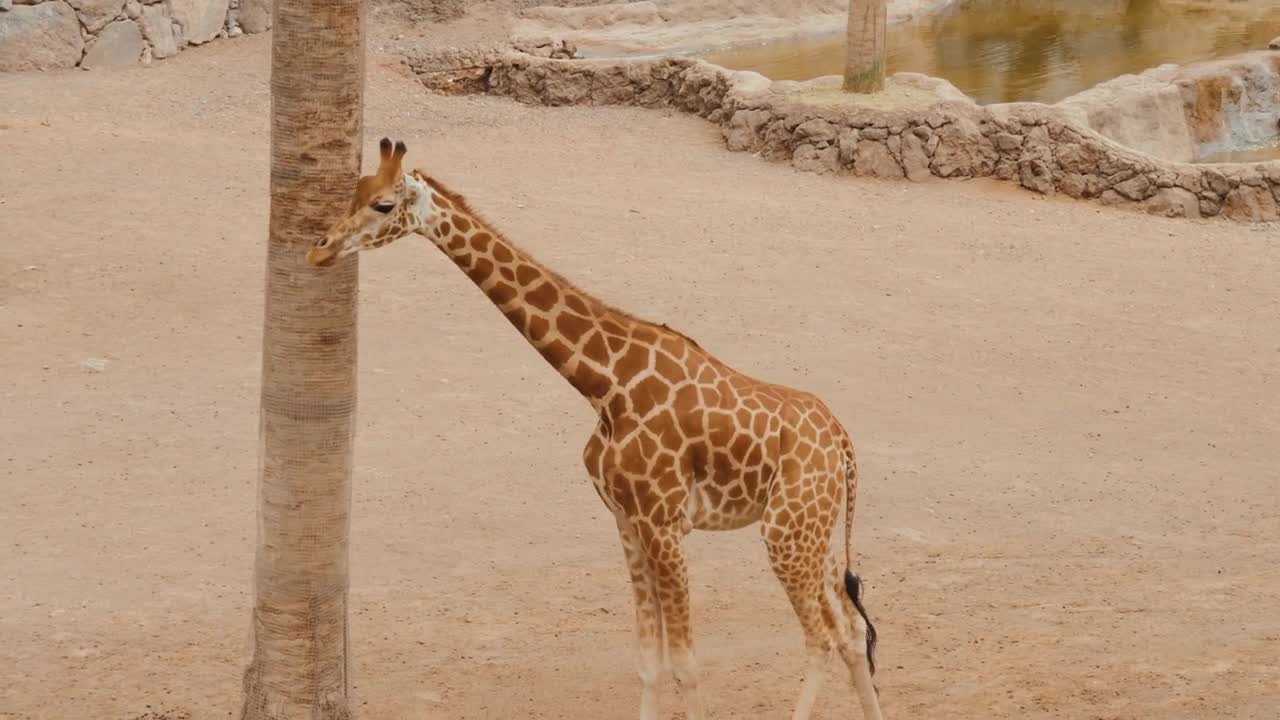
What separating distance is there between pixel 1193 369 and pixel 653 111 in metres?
Answer: 7.94

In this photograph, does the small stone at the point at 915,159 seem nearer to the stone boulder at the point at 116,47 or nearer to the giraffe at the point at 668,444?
the stone boulder at the point at 116,47

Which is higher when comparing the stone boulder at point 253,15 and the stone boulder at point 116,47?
the stone boulder at point 253,15

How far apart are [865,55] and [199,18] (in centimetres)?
788

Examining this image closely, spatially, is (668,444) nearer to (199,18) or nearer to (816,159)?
(816,159)

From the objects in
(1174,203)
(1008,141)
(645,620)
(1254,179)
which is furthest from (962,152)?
(645,620)

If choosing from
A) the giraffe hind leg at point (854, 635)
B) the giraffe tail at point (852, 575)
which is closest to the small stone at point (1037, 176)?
the giraffe tail at point (852, 575)

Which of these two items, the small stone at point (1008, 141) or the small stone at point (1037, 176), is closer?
the small stone at point (1037, 176)

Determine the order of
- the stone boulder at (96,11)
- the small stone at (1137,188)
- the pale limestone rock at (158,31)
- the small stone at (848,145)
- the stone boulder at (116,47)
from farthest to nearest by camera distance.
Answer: the pale limestone rock at (158,31), the stone boulder at (116,47), the stone boulder at (96,11), the small stone at (848,145), the small stone at (1137,188)

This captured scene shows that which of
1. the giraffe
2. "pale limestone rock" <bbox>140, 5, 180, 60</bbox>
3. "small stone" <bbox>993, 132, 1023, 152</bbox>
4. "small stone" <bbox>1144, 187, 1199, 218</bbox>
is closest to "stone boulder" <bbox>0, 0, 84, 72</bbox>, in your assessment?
"pale limestone rock" <bbox>140, 5, 180, 60</bbox>

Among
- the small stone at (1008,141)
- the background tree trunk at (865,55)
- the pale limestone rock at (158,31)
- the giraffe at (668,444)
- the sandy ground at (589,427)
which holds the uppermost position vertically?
the background tree trunk at (865,55)

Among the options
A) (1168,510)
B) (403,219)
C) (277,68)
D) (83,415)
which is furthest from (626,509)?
(83,415)

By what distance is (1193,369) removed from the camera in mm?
10875

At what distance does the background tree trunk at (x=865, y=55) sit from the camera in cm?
1598

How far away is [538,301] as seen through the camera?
5.85 meters
